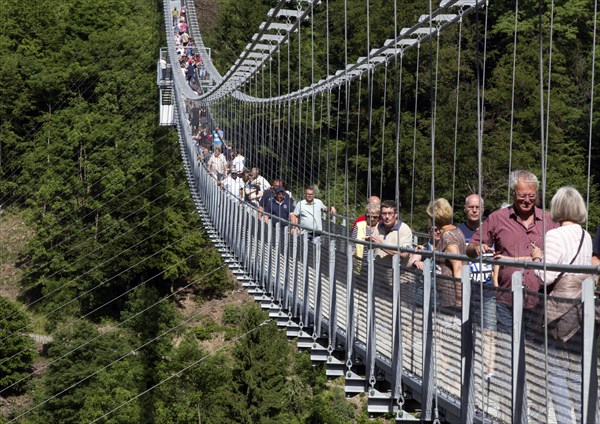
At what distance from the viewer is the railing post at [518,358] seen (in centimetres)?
795

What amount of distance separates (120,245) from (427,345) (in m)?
68.0

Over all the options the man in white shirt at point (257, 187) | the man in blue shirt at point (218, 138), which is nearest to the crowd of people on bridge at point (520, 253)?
the man in white shirt at point (257, 187)

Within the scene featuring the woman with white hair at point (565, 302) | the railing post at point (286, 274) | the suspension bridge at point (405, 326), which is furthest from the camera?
the railing post at point (286, 274)

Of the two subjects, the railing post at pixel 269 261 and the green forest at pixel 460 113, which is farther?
the green forest at pixel 460 113

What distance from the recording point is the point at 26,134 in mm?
89125

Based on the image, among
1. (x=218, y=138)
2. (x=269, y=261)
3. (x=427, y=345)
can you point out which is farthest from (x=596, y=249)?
(x=218, y=138)

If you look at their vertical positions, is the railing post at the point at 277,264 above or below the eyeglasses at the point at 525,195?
below

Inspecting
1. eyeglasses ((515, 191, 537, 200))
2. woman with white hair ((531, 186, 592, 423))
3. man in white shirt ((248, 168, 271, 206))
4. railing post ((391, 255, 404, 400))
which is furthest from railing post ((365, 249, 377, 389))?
man in white shirt ((248, 168, 271, 206))

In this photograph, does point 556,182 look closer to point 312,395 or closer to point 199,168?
point 199,168

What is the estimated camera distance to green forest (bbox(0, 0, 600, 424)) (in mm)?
63062

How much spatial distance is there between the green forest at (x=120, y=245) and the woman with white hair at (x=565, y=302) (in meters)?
33.8

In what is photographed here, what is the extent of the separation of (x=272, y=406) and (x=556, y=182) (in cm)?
4185

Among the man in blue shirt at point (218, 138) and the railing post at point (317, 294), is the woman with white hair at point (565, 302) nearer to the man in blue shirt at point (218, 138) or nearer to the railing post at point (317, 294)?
the railing post at point (317, 294)

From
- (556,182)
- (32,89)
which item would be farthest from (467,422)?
(32,89)
